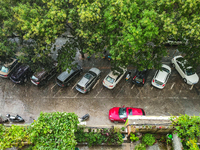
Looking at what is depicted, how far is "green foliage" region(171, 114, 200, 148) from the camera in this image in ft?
31.4

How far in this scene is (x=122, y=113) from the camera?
56.4 ft

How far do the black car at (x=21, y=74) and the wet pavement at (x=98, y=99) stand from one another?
0.94 m

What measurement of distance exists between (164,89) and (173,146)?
10283mm

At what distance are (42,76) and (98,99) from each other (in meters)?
7.37

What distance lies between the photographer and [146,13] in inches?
536

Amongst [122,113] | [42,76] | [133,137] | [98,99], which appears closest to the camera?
[133,137]

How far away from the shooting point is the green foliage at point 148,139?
10883 mm

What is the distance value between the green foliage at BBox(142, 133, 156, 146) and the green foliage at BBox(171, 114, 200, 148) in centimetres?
162

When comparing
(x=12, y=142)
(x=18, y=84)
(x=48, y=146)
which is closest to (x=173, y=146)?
(x=48, y=146)

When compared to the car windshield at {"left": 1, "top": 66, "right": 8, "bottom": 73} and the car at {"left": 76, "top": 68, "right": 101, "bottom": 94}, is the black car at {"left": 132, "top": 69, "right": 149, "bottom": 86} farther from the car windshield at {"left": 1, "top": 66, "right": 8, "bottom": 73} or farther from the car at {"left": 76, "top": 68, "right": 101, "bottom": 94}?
the car windshield at {"left": 1, "top": 66, "right": 8, "bottom": 73}

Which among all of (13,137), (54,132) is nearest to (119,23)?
(54,132)

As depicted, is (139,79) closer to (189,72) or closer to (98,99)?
Answer: (98,99)

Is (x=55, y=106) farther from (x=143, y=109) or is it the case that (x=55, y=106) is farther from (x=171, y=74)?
(x=171, y=74)

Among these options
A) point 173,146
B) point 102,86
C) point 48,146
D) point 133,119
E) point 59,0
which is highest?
point 59,0
